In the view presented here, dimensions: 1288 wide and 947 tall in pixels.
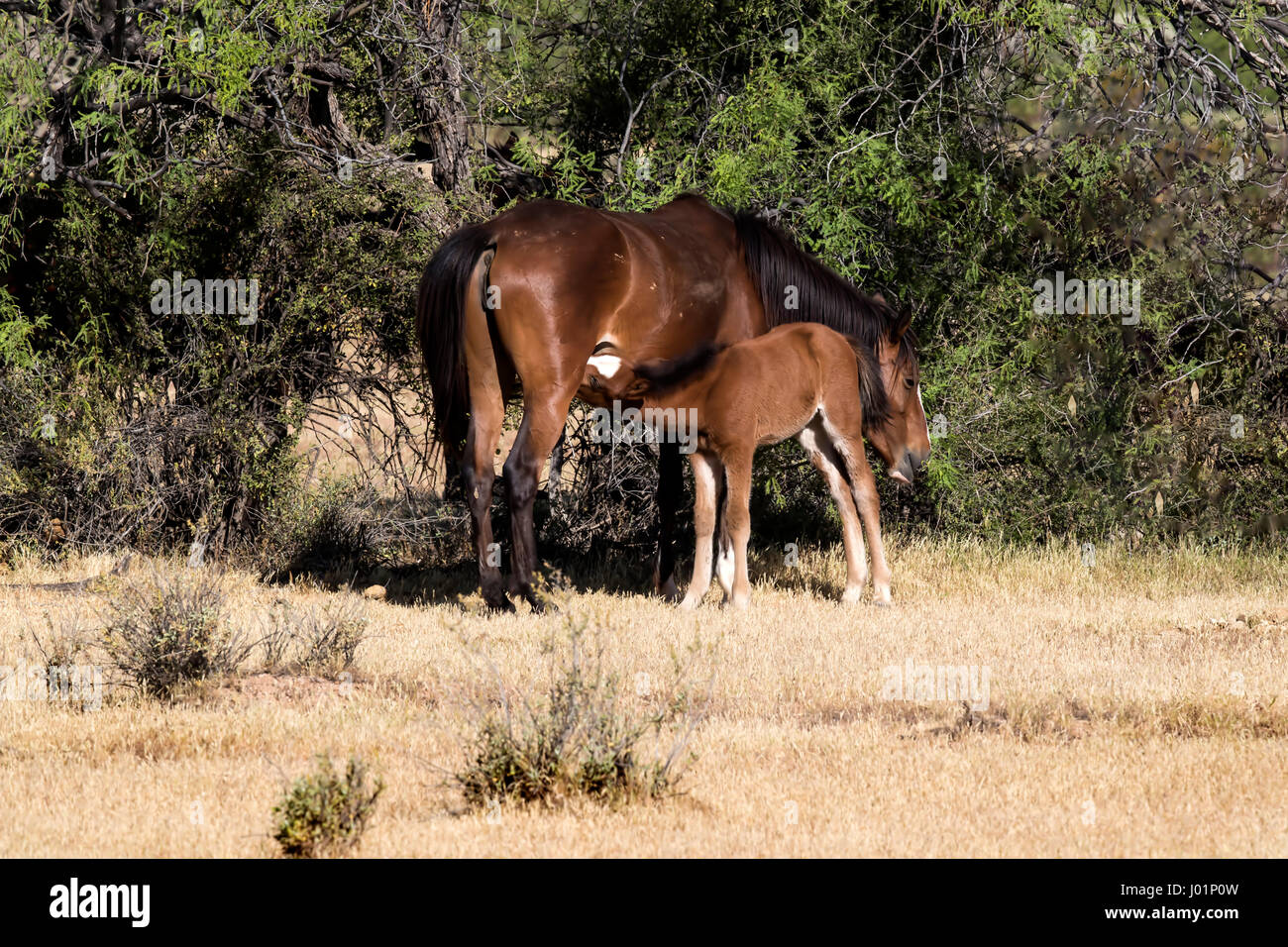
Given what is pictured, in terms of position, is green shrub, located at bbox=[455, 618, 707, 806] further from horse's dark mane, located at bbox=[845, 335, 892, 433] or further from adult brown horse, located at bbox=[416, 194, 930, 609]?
horse's dark mane, located at bbox=[845, 335, 892, 433]

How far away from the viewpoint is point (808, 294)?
10.2 m

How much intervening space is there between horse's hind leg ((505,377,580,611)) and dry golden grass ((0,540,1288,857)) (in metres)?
0.57

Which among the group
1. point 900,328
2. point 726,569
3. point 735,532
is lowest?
point 726,569

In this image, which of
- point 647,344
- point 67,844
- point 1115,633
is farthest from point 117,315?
point 1115,633

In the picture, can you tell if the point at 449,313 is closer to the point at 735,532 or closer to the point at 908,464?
the point at 735,532

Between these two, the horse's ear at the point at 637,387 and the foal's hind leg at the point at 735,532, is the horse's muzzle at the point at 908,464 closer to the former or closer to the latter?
the foal's hind leg at the point at 735,532

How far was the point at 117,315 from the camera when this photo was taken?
1139 cm

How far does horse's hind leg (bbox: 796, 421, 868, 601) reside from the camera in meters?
9.85

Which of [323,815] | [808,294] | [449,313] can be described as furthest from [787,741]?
[808,294]

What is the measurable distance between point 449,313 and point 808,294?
266 centimetres

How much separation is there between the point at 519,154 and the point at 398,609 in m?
4.07

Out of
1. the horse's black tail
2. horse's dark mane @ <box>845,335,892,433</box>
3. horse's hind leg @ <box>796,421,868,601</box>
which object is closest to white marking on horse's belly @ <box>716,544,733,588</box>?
horse's hind leg @ <box>796,421,868,601</box>

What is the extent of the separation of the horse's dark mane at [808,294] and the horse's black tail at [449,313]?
2.00m

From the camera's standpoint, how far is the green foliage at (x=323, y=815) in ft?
15.5
